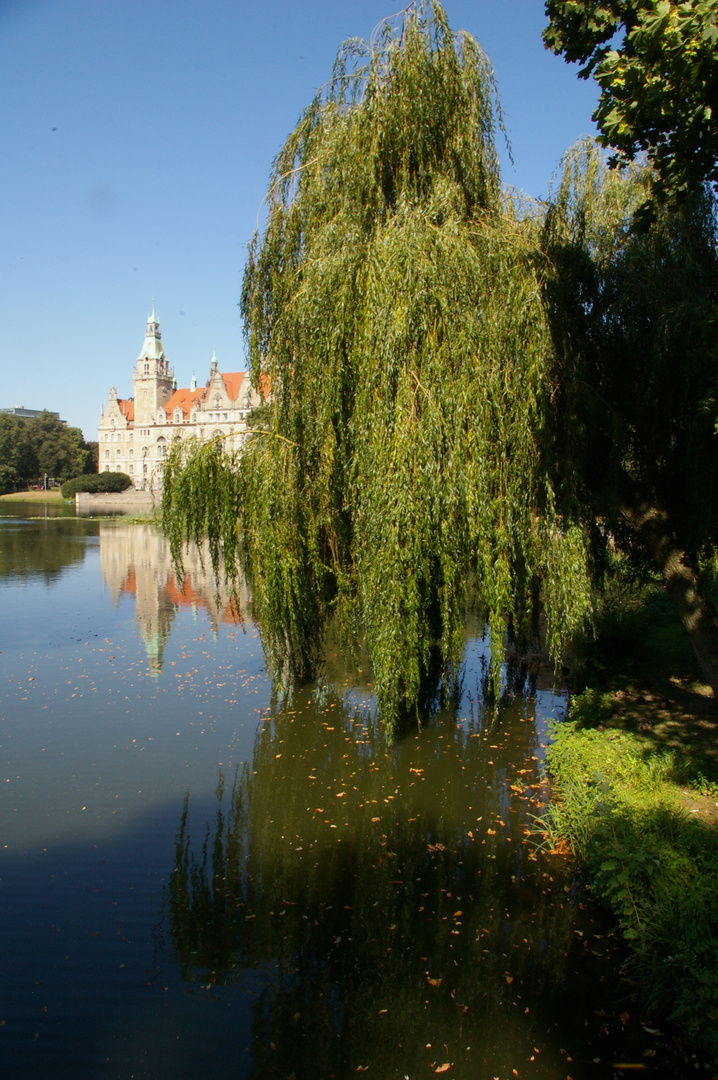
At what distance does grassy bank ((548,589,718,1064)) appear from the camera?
4.86 metres

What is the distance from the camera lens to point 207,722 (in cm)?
1065

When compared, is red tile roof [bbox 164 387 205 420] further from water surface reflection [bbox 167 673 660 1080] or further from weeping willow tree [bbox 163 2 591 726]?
water surface reflection [bbox 167 673 660 1080]

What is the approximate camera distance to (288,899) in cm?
636

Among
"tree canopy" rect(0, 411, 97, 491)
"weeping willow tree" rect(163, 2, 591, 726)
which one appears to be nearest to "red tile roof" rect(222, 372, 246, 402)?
"tree canopy" rect(0, 411, 97, 491)

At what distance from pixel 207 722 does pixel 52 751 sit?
2.05m

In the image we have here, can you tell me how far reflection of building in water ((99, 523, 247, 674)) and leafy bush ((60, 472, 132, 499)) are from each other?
119ft

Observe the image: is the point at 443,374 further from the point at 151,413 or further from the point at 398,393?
the point at 151,413

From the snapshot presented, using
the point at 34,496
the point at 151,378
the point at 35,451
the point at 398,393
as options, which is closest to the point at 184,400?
the point at 151,378

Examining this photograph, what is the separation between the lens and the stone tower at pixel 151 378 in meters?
90.5

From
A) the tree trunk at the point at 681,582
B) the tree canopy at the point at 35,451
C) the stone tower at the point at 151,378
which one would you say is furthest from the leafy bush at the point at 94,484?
the tree trunk at the point at 681,582

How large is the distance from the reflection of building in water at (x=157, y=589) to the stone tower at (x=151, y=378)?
182ft

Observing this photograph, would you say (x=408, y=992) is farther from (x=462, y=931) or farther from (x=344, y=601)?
(x=344, y=601)

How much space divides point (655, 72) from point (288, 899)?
687 cm

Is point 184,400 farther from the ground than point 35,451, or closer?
farther from the ground
